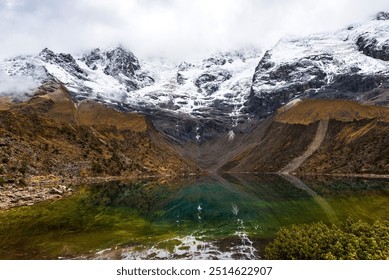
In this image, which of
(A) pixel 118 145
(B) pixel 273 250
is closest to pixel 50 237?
(B) pixel 273 250

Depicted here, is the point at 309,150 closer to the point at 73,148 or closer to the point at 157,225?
the point at 73,148

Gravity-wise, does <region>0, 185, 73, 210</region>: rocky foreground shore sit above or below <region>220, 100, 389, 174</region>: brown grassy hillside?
below

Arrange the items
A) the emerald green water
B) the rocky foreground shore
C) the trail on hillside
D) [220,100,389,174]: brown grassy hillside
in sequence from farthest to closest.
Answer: the trail on hillside < [220,100,389,174]: brown grassy hillside < the rocky foreground shore < the emerald green water

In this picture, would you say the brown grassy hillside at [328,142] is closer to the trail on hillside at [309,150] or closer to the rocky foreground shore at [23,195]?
the trail on hillside at [309,150]

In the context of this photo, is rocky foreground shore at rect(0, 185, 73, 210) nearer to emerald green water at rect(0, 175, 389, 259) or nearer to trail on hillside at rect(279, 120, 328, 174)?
emerald green water at rect(0, 175, 389, 259)

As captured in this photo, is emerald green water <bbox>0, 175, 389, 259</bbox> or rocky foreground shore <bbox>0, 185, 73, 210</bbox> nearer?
emerald green water <bbox>0, 175, 389, 259</bbox>

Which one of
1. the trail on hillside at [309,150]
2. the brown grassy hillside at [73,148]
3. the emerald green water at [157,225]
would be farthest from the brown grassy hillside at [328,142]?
the emerald green water at [157,225]

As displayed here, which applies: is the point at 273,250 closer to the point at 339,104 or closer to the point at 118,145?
the point at 118,145

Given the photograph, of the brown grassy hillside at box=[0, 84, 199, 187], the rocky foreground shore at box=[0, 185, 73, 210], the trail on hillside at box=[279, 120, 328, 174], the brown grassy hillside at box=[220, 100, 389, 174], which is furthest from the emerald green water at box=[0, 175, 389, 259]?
the trail on hillside at box=[279, 120, 328, 174]
